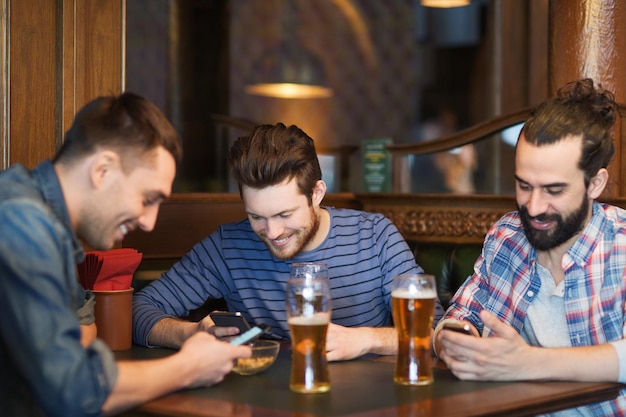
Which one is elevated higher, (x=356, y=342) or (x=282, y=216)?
(x=282, y=216)

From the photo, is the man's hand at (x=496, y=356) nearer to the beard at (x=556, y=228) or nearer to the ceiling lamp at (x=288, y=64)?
the beard at (x=556, y=228)

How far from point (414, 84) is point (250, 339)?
250 inches

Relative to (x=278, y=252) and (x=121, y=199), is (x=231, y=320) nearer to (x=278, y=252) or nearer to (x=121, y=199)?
(x=278, y=252)

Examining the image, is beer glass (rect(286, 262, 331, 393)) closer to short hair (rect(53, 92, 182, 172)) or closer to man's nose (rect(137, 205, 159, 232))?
man's nose (rect(137, 205, 159, 232))

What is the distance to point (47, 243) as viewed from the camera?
167cm

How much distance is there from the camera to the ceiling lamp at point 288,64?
802cm

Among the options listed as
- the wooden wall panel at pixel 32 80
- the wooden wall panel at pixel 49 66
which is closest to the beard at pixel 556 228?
the wooden wall panel at pixel 49 66

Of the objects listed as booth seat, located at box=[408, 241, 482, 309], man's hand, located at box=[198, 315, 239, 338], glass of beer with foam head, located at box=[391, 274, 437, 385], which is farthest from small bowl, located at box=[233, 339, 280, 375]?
booth seat, located at box=[408, 241, 482, 309]

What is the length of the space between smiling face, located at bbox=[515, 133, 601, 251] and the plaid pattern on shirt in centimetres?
6

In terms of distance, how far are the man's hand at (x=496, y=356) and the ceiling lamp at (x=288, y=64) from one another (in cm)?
609

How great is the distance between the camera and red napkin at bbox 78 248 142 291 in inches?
95.0

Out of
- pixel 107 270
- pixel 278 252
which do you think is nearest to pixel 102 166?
pixel 107 270

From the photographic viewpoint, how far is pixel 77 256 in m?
1.87

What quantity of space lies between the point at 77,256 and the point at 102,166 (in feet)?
0.64
